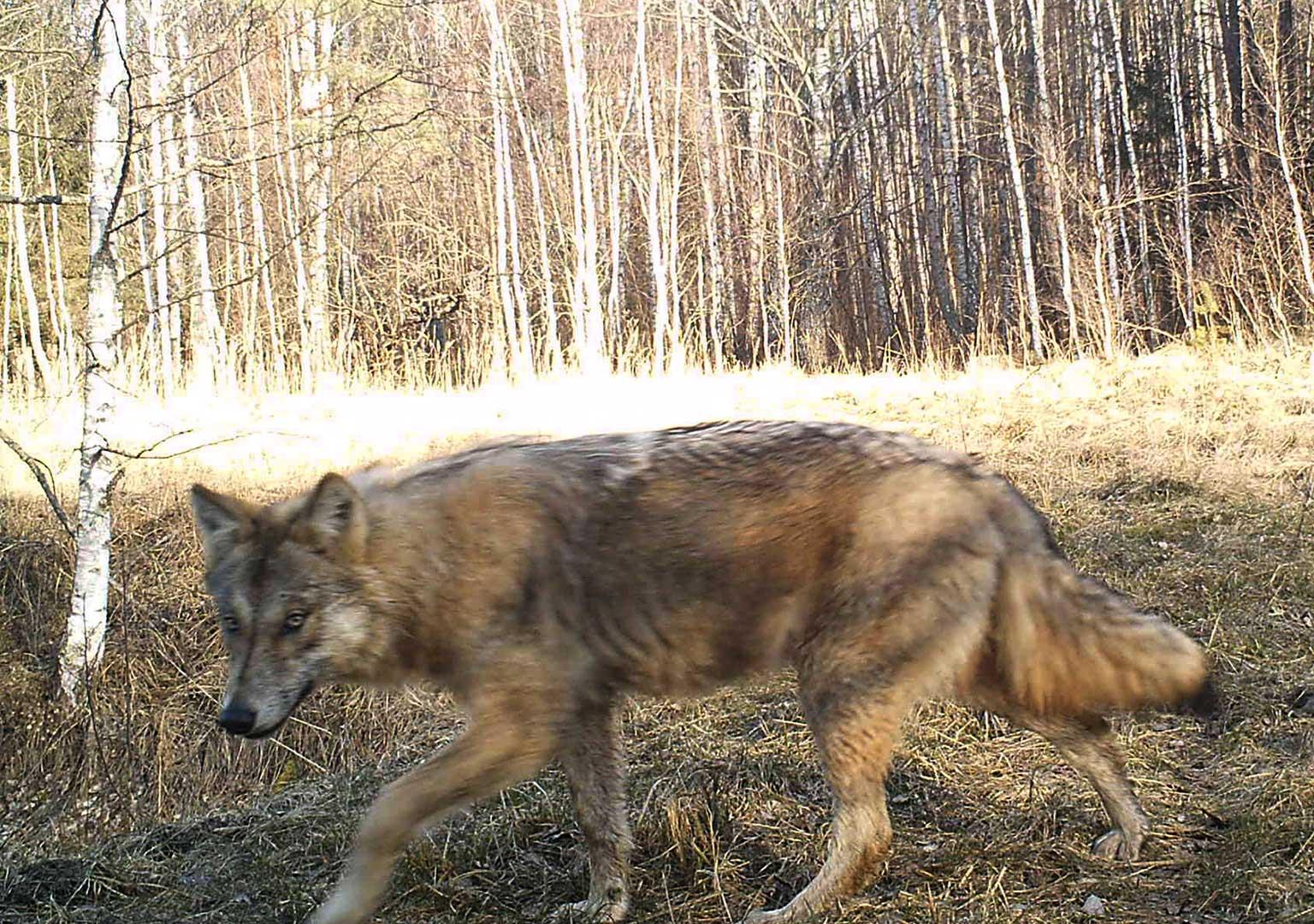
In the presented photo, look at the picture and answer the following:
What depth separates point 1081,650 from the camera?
4074mm

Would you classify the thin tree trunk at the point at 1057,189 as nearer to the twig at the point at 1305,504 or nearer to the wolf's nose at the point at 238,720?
the twig at the point at 1305,504

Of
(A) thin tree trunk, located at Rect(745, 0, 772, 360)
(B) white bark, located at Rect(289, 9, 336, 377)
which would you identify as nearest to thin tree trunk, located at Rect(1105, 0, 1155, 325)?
(A) thin tree trunk, located at Rect(745, 0, 772, 360)

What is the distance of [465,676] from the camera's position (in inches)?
148

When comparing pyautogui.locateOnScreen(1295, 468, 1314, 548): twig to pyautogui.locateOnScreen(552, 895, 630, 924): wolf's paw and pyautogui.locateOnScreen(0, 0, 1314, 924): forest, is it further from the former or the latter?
pyautogui.locateOnScreen(552, 895, 630, 924): wolf's paw

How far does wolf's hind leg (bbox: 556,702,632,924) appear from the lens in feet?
13.6

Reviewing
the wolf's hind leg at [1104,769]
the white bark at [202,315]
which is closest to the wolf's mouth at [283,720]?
the wolf's hind leg at [1104,769]

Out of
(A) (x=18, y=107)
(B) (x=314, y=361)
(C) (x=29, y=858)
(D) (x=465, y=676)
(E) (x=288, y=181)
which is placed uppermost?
(A) (x=18, y=107)

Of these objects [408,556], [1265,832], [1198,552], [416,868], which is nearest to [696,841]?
[416,868]

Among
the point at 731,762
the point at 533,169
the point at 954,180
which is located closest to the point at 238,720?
the point at 731,762

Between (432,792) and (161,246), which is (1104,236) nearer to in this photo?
(161,246)

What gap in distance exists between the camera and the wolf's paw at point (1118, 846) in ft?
13.7

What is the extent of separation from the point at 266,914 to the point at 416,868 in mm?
565

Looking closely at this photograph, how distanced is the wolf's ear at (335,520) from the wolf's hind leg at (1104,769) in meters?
2.45

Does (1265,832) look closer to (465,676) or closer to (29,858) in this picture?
(465,676)
